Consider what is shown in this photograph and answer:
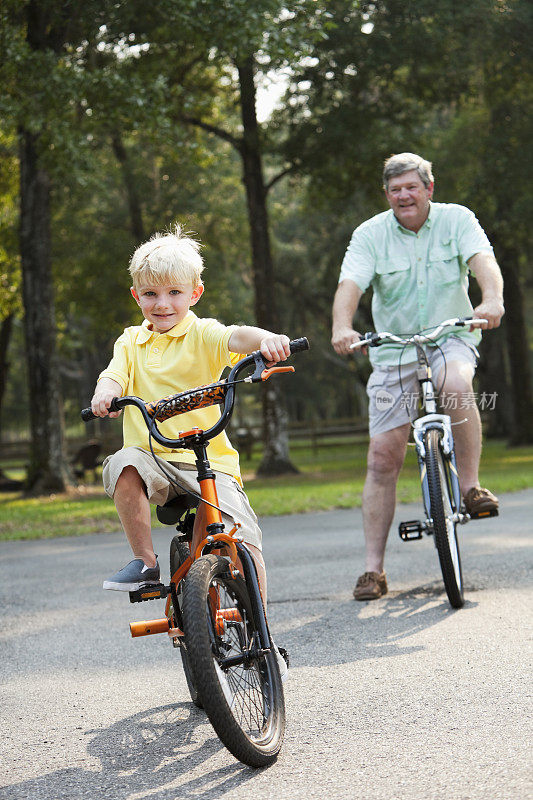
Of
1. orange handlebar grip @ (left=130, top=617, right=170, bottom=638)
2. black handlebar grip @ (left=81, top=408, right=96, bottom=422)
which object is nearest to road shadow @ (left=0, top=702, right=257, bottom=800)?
orange handlebar grip @ (left=130, top=617, right=170, bottom=638)

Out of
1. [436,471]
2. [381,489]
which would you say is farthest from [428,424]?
[381,489]

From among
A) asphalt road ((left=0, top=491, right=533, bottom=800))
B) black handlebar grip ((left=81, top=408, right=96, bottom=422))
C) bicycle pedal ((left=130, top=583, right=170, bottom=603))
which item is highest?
black handlebar grip ((left=81, top=408, right=96, bottom=422))

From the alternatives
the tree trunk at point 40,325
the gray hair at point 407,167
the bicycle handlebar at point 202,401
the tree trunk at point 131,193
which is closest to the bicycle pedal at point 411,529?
the gray hair at point 407,167

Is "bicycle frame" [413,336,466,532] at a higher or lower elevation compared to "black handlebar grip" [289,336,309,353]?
lower

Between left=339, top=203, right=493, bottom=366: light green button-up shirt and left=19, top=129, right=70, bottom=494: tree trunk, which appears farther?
left=19, top=129, right=70, bottom=494: tree trunk

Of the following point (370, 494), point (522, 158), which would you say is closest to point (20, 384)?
point (522, 158)

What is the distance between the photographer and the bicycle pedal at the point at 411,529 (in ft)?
17.7

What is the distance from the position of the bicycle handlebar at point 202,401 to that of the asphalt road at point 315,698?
100cm

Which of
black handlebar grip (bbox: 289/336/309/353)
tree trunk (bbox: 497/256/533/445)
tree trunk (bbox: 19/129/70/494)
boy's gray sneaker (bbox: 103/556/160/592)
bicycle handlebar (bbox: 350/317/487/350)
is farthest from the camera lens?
tree trunk (bbox: 497/256/533/445)

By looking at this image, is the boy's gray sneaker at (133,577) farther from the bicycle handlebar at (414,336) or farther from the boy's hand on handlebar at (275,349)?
the bicycle handlebar at (414,336)

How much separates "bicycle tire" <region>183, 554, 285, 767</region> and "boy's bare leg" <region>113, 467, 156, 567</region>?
0.36 m

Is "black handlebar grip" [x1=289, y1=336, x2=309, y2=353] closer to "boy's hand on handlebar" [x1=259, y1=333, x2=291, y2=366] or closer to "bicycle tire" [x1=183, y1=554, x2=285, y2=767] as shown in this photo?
"boy's hand on handlebar" [x1=259, y1=333, x2=291, y2=366]

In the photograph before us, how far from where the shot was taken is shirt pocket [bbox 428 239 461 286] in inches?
228

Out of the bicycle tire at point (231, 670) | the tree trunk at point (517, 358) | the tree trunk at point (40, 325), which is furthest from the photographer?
the tree trunk at point (517, 358)
